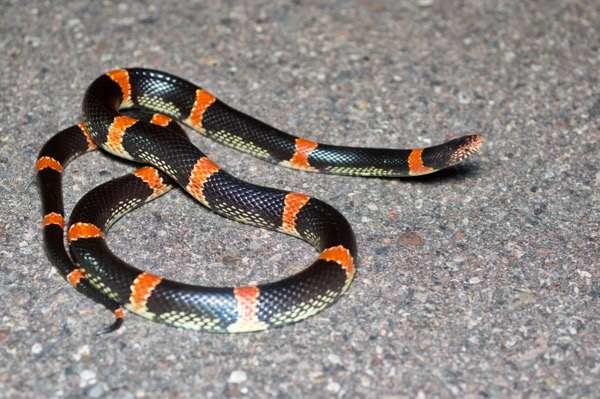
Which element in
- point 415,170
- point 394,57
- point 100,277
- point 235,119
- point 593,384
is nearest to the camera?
point 593,384

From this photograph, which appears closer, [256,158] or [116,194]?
[116,194]

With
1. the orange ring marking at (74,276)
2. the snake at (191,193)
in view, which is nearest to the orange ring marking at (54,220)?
the snake at (191,193)

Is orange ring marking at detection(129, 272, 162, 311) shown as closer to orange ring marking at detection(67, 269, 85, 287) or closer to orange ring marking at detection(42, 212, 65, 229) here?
orange ring marking at detection(67, 269, 85, 287)

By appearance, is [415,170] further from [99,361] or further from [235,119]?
[99,361]

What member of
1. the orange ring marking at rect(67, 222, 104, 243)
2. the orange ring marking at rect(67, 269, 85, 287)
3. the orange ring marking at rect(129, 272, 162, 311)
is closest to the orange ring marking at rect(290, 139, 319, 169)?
the orange ring marking at rect(67, 222, 104, 243)

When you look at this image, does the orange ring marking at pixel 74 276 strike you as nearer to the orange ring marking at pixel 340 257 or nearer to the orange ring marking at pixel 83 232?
the orange ring marking at pixel 83 232

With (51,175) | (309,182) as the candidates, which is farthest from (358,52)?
(51,175)

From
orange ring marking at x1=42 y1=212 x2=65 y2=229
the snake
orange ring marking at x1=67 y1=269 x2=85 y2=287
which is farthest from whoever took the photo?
orange ring marking at x1=42 y1=212 x2=65 y2=229
